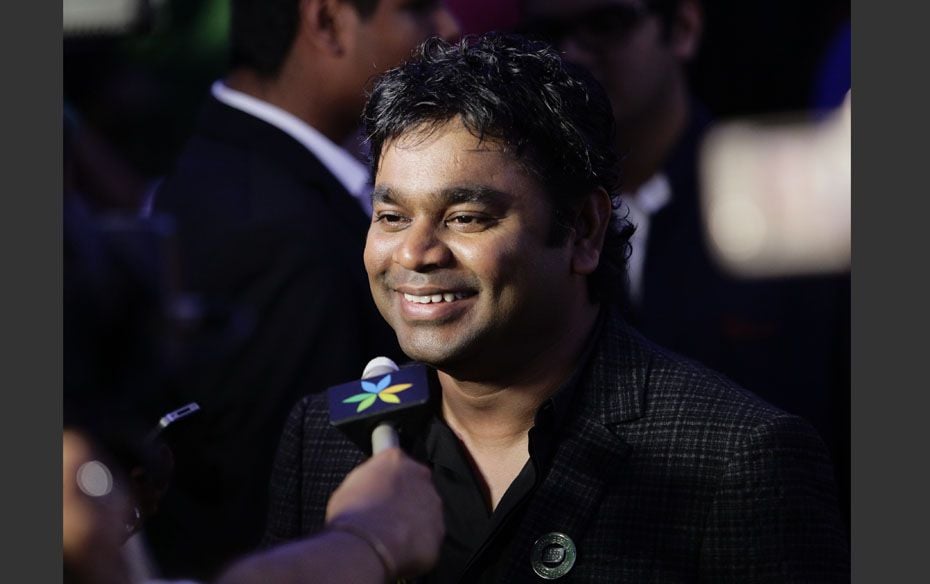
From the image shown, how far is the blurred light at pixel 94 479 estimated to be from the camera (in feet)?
5.79

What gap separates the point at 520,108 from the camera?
2115 millimetres

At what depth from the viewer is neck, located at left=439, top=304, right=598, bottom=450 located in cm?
221

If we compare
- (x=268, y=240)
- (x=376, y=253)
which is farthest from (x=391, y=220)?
(x=268, y=240)

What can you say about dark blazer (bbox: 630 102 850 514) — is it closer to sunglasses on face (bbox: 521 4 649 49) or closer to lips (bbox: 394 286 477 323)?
sunglasses on face (bbox: 521 4 649 49)

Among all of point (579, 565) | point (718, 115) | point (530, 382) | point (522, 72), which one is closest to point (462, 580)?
point (579, 565)

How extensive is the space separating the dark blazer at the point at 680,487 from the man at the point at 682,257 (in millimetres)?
889

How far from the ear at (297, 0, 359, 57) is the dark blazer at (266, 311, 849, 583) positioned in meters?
1.18

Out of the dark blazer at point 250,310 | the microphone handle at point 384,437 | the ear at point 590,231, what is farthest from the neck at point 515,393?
the dark blazer at point 250,310

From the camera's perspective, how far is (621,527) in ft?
6.79

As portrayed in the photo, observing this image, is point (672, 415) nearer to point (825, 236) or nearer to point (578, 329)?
point (578, 329)

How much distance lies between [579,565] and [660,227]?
1.34m

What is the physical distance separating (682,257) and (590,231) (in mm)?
943

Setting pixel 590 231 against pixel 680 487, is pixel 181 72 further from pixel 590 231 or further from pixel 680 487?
pixel 680 487

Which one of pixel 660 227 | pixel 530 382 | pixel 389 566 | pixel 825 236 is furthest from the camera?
pixel 660 227
